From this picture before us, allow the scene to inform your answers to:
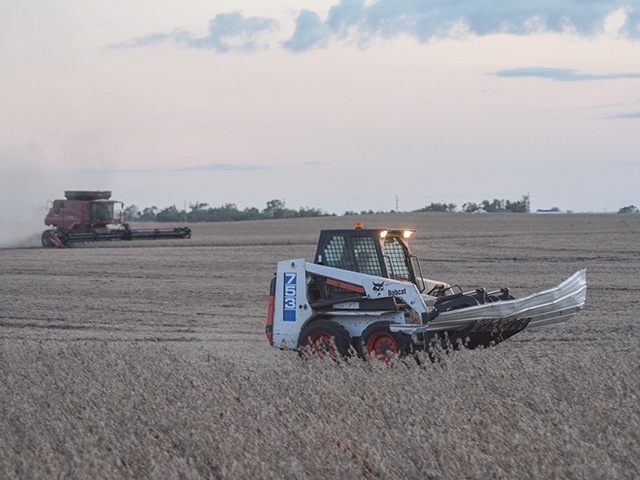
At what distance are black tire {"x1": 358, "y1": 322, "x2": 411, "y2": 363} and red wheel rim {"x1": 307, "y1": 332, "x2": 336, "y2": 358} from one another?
0.36m

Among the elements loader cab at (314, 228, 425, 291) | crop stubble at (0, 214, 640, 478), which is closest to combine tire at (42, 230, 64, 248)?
crop stubble at (0, 214, 640, 478)

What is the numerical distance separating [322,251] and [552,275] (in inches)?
526

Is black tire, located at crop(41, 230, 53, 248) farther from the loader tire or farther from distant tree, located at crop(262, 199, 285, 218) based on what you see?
distant tree, located at crop(262, 199, 285, 218)

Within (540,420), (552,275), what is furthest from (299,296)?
(552,275)

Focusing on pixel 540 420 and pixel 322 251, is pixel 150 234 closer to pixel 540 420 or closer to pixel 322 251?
pixel 322 251

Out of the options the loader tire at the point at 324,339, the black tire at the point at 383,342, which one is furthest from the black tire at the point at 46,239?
the black tire at the point at 383,342

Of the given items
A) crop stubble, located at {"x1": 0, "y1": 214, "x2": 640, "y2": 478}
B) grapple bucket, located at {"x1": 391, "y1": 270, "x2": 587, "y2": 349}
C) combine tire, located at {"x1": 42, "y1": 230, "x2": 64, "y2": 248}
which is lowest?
crop stubble, located at {"x1": 0, "y1": 214, "x2": 640, "y2": 478}

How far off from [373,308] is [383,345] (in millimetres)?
460

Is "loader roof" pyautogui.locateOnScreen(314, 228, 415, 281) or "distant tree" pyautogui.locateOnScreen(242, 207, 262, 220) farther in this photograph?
"distant tree" pyautogui.locateOnScreen(242, 207, 262, 220)

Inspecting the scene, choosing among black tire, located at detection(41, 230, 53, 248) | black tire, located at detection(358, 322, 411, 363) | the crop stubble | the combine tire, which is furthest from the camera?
black tire, located at detection(41, 230, 53, 248)

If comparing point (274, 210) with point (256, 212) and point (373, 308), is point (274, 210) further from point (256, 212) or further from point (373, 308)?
point (373, 308)

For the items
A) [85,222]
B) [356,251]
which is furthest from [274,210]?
[356,251]

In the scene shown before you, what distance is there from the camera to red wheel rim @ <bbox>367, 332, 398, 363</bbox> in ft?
28.1

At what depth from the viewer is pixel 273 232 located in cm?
5250
